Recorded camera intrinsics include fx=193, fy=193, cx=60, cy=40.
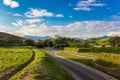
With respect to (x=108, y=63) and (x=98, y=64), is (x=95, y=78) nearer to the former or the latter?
(x=108, y=63)

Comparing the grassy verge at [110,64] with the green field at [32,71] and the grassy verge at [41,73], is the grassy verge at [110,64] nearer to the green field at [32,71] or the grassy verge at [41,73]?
the green field at [32,71]

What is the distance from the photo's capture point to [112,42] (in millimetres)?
120125

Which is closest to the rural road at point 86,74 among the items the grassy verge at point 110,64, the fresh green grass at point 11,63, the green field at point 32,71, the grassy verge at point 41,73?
the green field at point 32,71

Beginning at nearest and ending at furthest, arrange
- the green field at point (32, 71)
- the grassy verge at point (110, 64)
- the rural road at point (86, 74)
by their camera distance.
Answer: the green field at point (32, 71)
the rural road at point (86, 74)
the grassy verge at point (110, 64)

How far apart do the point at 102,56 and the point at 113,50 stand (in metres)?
39.3

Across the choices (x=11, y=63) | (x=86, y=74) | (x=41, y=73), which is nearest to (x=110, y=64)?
(x=86, y=74)

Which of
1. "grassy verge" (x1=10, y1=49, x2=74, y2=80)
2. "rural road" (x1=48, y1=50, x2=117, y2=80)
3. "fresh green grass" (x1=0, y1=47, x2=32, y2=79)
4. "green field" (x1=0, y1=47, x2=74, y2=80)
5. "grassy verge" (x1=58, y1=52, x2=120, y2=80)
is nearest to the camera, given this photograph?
"grassy verge" (x1=10, y1=49, x2=74, y2=80)

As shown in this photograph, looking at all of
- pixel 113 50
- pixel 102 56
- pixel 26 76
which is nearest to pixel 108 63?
pixel 102 56

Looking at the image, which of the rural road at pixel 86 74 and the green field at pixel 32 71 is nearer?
the green field at pixel 32 71

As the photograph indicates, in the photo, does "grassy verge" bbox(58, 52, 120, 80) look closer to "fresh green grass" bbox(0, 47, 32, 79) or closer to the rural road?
the rural road

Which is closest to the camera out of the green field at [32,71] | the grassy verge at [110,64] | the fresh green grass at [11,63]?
the green field at [32,71]

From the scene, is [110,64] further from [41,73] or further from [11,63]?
Answer: [11,63]

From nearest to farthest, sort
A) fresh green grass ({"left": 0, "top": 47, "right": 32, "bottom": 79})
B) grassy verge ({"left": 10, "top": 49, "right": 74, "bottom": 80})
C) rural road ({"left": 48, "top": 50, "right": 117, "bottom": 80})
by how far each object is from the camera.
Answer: grassy verge ({"left": 10, "top": 49, "right": 74, "bottom": 80}) → fresh green grass ({"left": 0, "top": 47, "right": 32, "bottom": 79}) → rural road ({"left": 48, "top": 50, "right": 117, "bottom": 80})

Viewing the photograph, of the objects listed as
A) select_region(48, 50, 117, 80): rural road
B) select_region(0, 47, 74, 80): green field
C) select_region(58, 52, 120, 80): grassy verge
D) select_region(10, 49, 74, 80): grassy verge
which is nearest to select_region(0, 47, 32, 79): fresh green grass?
select_region(0, 47, 74, 80): green field
